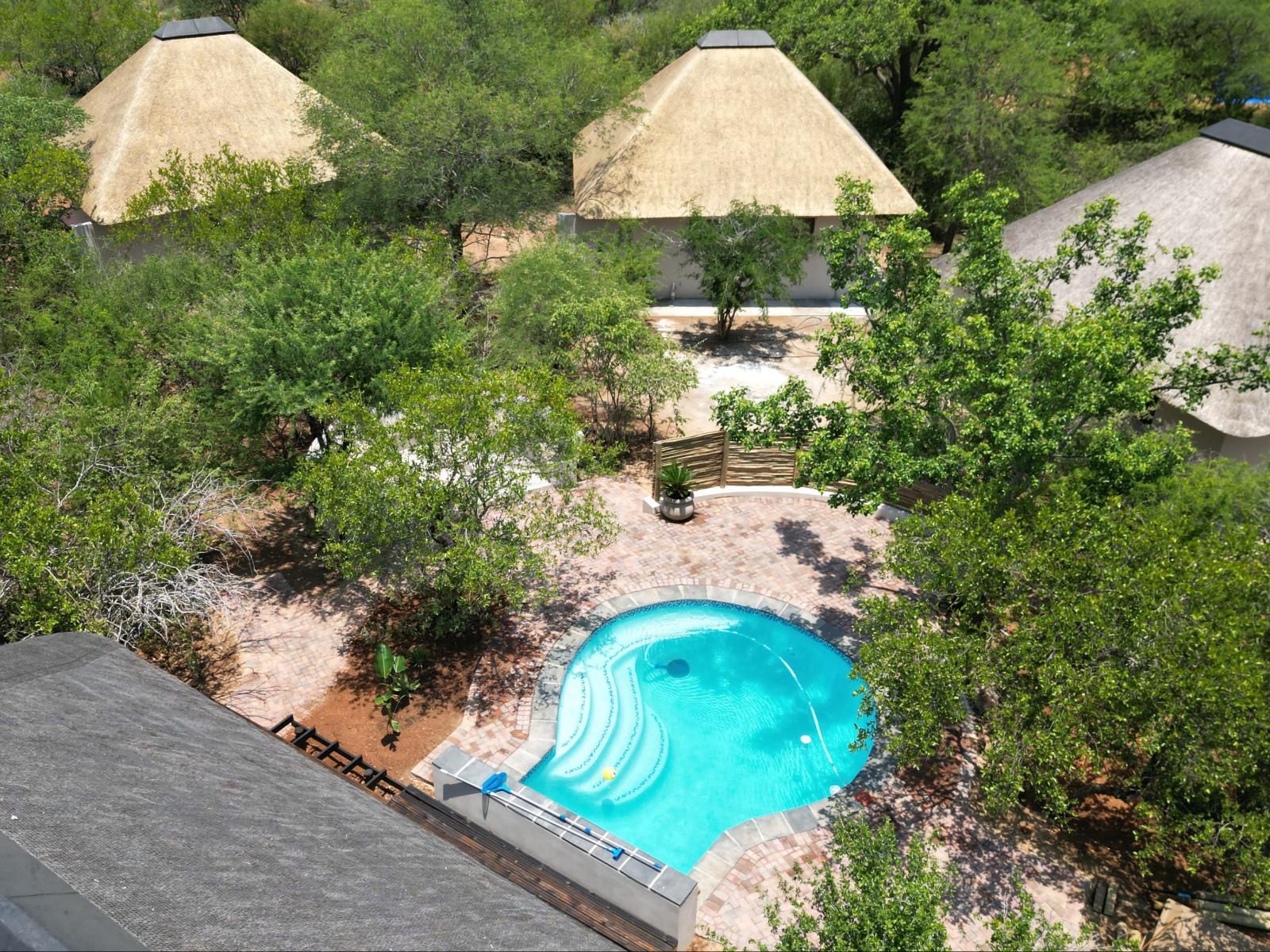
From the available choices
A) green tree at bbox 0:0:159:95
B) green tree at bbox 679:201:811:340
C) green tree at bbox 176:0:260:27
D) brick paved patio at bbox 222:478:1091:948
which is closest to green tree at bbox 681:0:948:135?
green tree at bbox 679:201:811:340

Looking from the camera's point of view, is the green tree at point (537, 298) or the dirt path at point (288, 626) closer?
the dirt path at point (288, 626)

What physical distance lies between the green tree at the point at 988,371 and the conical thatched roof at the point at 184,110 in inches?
847

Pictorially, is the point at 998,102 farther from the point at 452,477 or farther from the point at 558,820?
the point at 558,820

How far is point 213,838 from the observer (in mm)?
6961

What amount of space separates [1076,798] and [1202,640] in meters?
3.79

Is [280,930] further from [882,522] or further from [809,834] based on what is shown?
Result: [882,522]

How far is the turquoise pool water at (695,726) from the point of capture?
44.8 ft

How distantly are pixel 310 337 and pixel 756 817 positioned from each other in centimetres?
1176

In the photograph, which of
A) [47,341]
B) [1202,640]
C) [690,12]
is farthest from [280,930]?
[690,12]

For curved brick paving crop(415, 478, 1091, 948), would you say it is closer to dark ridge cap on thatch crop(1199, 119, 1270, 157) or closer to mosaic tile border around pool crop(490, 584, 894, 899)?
mosaic tile border around pool crop(490, 584, 894, 899)

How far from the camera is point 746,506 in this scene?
793 inches

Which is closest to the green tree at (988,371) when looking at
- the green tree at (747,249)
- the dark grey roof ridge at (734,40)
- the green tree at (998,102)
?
the green tree at (747,249)

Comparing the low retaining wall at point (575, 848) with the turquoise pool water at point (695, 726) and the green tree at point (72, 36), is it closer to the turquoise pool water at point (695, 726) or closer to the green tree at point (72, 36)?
the turquoise pool water at point (695, 726)

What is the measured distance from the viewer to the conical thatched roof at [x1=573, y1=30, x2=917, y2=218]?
2980cm
